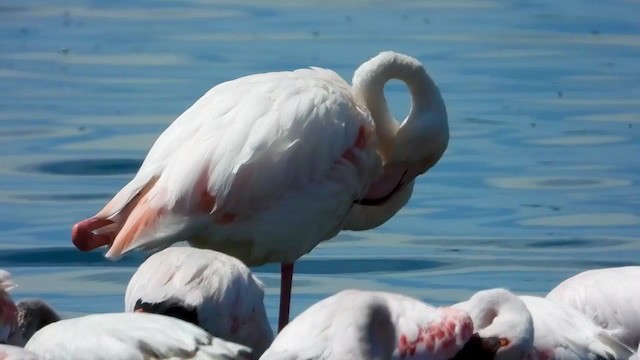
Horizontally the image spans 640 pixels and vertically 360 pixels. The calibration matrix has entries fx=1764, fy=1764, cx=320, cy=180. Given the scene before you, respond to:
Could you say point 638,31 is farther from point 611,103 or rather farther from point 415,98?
point 415,98

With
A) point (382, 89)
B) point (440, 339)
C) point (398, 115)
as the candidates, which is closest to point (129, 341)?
point (440, 339)

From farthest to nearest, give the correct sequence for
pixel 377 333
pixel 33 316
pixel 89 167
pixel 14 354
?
pixel 89 167, pixel 33 316, pixel 377 333, pixel 14 354

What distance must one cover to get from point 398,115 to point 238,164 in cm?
565

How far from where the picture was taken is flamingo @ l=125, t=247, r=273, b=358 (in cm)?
523

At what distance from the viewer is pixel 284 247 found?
255 inches

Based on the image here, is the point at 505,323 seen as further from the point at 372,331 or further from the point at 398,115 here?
the point at 398,115

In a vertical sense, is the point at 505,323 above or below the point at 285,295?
above

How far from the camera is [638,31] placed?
1611 centimetres

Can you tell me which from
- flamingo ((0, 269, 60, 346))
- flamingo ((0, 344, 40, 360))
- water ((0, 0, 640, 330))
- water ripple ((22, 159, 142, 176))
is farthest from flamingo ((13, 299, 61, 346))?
water ripple ((22, 159, 142, 176))

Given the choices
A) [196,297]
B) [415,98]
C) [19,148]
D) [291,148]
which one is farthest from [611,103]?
[196,297]

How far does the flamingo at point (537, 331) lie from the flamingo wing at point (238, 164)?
48.0 inches

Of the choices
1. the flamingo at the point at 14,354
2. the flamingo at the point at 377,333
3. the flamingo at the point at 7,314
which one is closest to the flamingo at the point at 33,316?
the flamingo at the point at 7,314

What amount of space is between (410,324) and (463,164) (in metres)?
6.32

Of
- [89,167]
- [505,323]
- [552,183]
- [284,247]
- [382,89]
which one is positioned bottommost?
[552,183]
